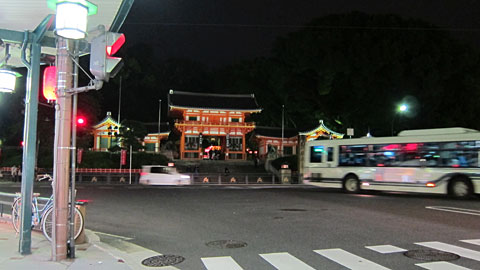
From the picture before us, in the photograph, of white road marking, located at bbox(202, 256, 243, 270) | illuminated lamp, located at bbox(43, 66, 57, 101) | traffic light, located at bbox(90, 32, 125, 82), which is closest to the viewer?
traffic light, located at bbox(90, 32, 125, 82)

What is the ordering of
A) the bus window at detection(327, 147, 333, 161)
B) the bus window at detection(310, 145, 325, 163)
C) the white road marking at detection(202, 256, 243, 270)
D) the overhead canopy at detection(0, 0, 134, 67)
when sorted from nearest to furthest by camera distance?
the white road marking at detection(202, 256, 243, 270) < the overhead canopy at detection(0, 0, 134, 67) < the bus window at detection(327, 147, 333, 161) < the bus window at detection(310, 145, 325, 163)

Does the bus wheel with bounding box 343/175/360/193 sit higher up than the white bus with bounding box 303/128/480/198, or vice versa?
the white bus with bounding box 303/128/480/198

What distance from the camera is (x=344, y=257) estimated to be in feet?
21.4

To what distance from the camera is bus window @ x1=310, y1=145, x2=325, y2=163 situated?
68.2 feet

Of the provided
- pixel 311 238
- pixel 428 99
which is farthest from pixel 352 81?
pixel 311 238

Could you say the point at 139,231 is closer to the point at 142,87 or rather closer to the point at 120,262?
the point at 120,262

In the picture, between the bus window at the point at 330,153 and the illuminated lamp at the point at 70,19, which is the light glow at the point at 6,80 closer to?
the illuminated lamp at the point at 70,19

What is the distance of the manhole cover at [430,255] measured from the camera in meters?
6.39

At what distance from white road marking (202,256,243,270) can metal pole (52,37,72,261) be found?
2181 millimetres

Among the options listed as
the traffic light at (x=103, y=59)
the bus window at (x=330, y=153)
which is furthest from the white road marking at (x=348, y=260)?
the bus window at (x=330, y=153)

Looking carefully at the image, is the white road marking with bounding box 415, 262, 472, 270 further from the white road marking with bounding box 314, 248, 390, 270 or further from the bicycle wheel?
the bicycle wheel

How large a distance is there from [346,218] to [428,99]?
30.6 metres

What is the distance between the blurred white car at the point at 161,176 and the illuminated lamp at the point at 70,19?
21523mm

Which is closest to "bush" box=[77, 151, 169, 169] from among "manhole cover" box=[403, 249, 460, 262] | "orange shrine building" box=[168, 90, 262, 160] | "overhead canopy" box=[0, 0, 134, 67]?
"orange shrine building" box=[168, 90, 262, 160]
